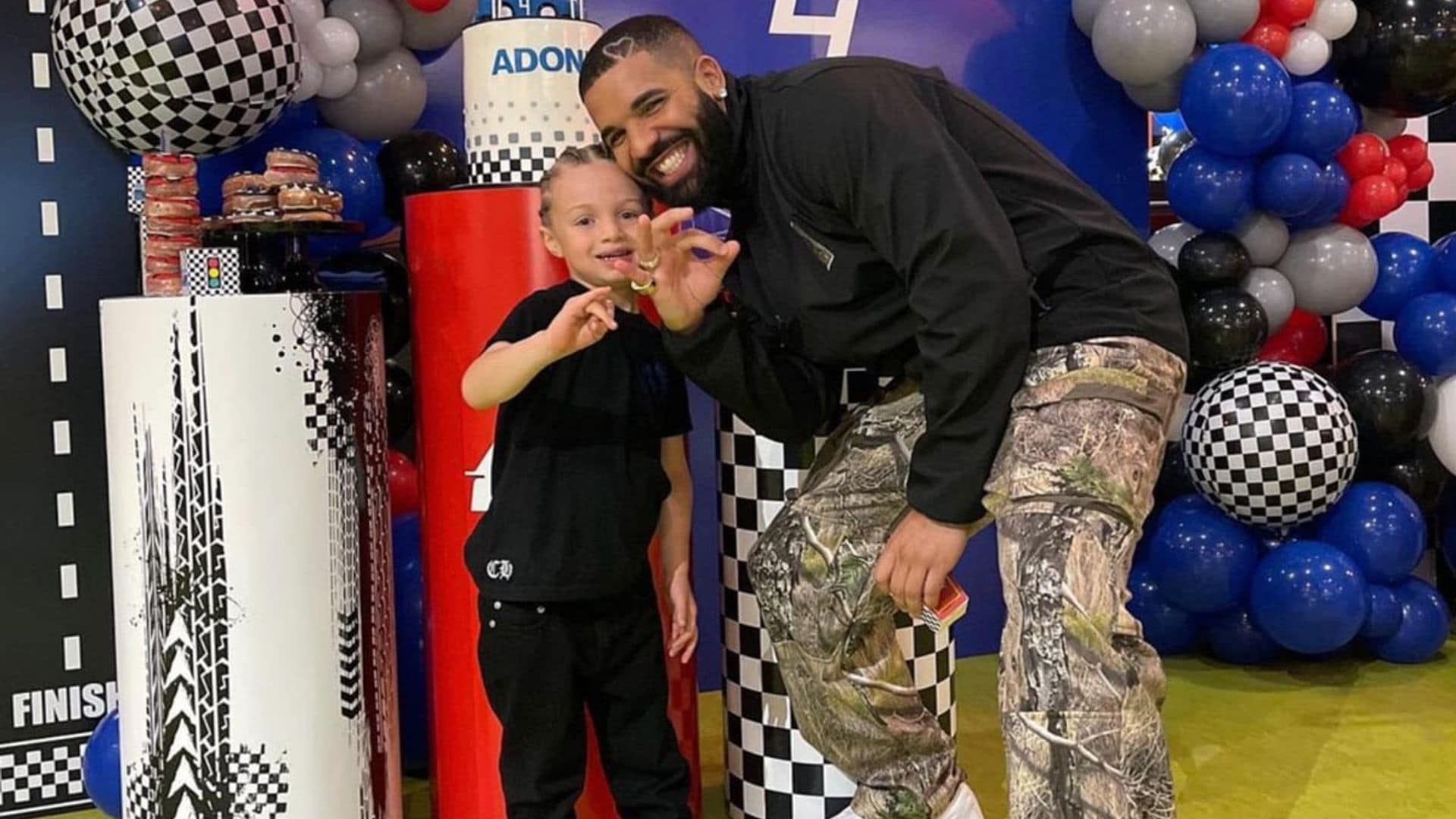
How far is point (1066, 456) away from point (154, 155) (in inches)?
61.4

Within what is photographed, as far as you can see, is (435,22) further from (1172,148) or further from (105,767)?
(1172,148)

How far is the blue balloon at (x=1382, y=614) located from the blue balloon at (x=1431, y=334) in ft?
1.96

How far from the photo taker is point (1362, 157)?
11.9 ft

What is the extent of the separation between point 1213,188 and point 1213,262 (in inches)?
7.3

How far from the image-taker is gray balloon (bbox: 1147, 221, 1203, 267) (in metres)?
3.69

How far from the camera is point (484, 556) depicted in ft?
6.99

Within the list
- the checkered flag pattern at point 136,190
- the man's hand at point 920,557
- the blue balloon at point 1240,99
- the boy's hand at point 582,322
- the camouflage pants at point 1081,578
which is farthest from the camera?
the blue balloon at point 1240,99

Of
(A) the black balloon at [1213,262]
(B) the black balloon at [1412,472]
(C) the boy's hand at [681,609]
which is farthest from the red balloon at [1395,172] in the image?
(C) the boy's hand at [681,609]

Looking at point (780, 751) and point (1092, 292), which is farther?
point (780, 751)

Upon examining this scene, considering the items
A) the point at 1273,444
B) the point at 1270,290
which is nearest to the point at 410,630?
the point at 1273,444

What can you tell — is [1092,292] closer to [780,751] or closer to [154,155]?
[780,751]

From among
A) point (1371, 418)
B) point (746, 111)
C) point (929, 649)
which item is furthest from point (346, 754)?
point (1371, 418)

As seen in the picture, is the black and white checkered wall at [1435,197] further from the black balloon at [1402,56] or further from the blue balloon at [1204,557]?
the blue balloon at [1204,557]

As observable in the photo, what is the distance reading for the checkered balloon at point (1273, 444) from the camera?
3430 mm
